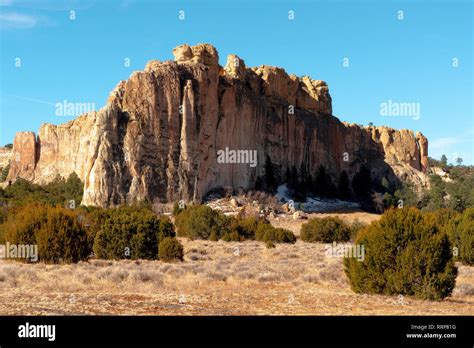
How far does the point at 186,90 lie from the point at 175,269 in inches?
2046

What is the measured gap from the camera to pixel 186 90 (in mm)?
69500

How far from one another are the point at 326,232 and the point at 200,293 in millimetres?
28679

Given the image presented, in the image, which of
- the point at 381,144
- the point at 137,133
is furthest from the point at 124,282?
the point at 381,144

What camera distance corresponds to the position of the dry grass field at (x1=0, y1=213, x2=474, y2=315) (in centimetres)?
1174

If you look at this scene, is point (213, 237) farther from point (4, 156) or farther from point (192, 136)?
point (4, 156)

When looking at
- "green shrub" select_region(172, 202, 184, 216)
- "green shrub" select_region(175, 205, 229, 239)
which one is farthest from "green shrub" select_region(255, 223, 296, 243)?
"green shrub" select_region(172, 202, 184, 216)

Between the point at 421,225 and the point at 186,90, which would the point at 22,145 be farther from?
the point at 421,225

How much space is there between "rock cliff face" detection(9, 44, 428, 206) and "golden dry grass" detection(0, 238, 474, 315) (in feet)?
145

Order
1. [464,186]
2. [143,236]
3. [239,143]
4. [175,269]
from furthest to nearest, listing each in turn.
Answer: [464,186] < [239,143] < [143,236] < [175,269]

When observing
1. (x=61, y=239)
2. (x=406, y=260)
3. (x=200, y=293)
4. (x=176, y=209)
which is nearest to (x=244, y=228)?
(x=176, y=209)

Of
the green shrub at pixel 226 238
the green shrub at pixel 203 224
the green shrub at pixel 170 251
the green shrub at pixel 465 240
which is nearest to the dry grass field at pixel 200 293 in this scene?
the green shrub at pixel 170 251

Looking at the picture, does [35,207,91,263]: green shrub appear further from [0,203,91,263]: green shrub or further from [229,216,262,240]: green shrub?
[229,216,262,240]: green shrub
